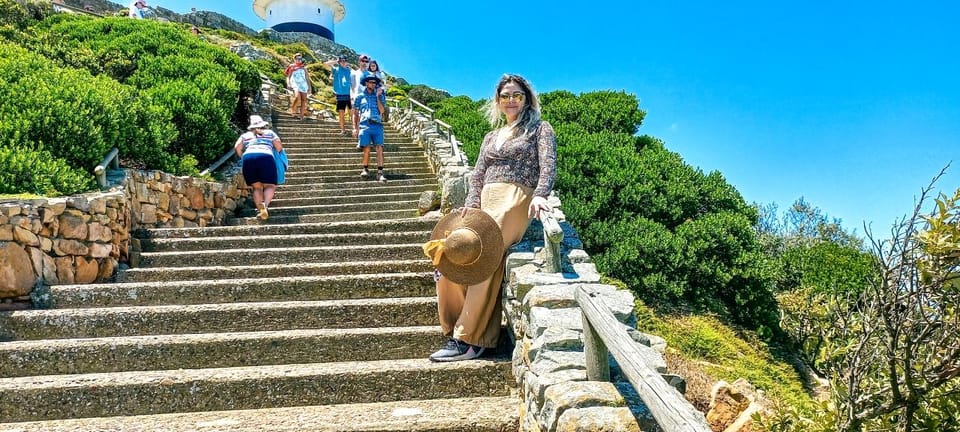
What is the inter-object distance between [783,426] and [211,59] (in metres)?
13.1

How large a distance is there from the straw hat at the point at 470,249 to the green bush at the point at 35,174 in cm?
380

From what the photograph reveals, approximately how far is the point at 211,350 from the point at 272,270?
54.3 inches

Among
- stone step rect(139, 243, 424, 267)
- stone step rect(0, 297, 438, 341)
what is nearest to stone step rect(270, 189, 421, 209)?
stone step rect(139, 243, 424, 267)

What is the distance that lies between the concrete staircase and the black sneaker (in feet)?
0.22

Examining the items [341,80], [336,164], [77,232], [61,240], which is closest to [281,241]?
[77,232]

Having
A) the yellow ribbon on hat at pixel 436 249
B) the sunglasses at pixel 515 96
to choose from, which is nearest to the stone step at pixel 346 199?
the sunglasses at pixel 515 96

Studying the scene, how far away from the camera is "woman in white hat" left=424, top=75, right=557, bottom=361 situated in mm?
3641

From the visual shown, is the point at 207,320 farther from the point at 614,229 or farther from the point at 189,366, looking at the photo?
the point at 614,229

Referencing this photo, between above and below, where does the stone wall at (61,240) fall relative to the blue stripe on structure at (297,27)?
below

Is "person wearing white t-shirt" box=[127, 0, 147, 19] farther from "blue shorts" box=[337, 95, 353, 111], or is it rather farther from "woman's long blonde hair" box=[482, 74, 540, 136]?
"woman's long blonde hair" box=[482, 74, 540, 136]

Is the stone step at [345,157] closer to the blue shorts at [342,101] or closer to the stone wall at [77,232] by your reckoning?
the blue shorts at [342,101]

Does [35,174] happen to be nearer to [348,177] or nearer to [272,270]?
[272,270]

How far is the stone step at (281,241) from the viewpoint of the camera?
5.99m

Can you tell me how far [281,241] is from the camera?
612 cm
